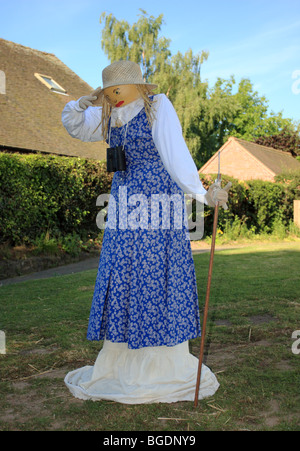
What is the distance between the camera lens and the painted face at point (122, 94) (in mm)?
3275

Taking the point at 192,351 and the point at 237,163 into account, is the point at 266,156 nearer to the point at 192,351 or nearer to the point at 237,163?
the point at 237,163

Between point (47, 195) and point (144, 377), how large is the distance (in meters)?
8.39

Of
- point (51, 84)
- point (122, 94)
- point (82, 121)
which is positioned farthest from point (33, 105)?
point (122, 94)

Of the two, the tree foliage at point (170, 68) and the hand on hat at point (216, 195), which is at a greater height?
the tree foliage at point (170, 68)

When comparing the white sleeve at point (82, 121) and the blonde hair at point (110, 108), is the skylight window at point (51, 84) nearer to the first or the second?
the white sleeve at point (82, 121)

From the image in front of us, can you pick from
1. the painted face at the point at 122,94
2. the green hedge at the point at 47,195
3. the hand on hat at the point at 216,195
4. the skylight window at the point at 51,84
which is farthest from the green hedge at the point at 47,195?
the skylight window at the point at 51,84

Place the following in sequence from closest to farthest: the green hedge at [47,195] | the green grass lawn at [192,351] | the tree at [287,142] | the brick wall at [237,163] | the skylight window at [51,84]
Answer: the green grass lawn at [192,351]
the green hedge at [47,195]
the skylight window at [51,84]
the brick wall at [237,163]
the tree at [287,142]

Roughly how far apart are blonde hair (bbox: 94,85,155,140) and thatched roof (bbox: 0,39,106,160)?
41.0 ft

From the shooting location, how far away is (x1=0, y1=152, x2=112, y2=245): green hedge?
10047 millimetres

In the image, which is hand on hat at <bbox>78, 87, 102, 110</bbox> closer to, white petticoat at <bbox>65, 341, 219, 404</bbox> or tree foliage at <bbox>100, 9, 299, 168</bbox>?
white petticoat at <bbox>65, 341, 219, 404</bbox>

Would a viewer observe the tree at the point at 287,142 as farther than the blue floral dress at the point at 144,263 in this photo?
Yes

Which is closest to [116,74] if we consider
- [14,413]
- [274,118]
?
[14,413]
